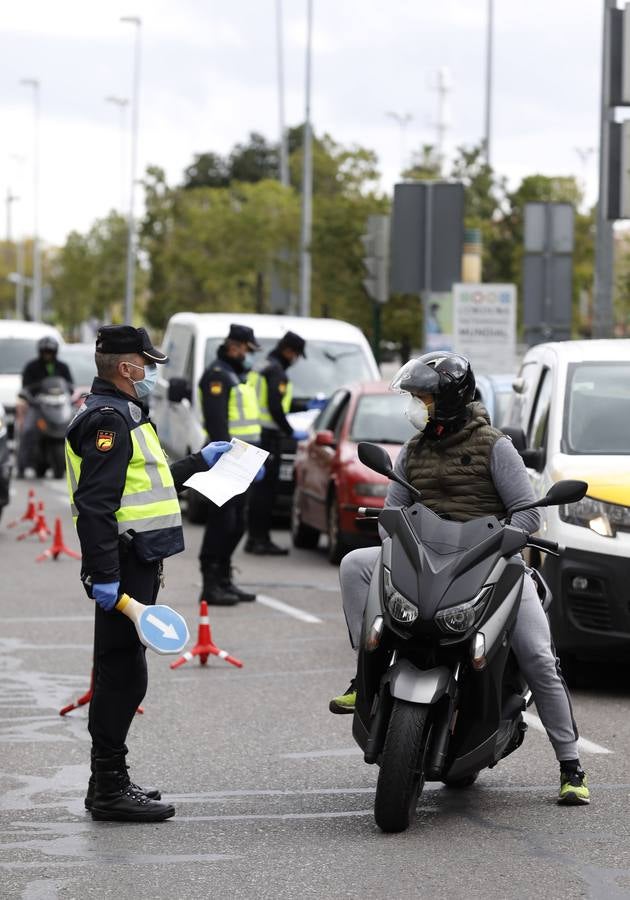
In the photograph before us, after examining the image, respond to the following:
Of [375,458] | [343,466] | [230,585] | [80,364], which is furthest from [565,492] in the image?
[80,364]

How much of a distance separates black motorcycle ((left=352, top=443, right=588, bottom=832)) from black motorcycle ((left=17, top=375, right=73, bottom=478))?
1872cm

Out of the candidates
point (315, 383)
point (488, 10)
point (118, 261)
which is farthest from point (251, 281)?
point (315, 383)

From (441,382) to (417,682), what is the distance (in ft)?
3.63

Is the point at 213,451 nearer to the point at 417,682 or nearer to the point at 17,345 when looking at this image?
the point at 417,682

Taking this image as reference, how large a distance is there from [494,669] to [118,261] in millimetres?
78790

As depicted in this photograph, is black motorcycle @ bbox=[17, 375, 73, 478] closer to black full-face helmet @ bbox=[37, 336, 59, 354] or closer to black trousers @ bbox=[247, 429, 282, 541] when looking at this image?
black full-face helmet @ bbox=[37, 336, 59, 354]

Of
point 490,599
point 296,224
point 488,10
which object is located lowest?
point 490,599

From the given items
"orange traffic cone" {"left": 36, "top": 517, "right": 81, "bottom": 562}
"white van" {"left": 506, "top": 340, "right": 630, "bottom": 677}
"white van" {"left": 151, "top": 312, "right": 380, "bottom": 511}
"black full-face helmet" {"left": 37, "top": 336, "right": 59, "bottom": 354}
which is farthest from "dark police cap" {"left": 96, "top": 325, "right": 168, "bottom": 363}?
"black full-face helmet" {"left": 37, "top": 336, "right": 59, "bottom": 354}

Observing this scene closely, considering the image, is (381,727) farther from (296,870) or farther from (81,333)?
(81,333)

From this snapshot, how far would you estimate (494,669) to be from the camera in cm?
665

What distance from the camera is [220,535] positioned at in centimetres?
1312

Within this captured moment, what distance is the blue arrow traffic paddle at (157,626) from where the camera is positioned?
6637mm

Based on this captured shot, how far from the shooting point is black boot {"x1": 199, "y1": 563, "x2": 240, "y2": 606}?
1330cm

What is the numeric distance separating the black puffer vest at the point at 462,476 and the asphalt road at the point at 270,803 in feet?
3.52
